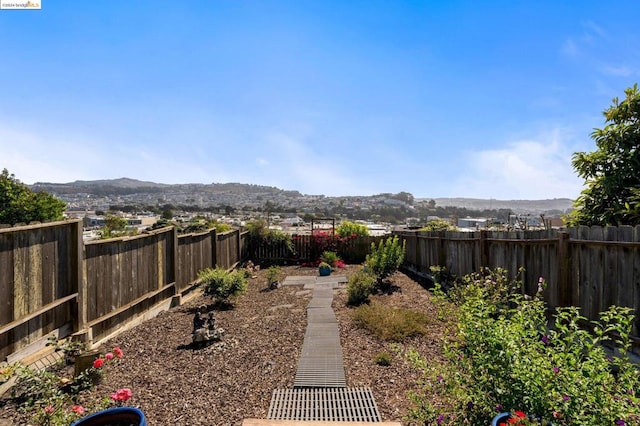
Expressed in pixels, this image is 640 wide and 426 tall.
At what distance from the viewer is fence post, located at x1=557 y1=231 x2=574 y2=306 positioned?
4.27 m

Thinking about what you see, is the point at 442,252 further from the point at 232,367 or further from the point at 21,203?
the point at 21,203

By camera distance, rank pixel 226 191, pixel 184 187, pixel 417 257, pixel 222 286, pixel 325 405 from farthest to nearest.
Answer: pixel 184 187 → pixel 226 191 → pixel 417 257 → pixel 222 286 → pixel 325 405

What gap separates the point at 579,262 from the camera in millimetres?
→ 4156

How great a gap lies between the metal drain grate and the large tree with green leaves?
26358mm

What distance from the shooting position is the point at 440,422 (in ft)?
7.13

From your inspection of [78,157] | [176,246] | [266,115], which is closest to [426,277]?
[176,246]

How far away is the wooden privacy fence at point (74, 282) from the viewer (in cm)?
337

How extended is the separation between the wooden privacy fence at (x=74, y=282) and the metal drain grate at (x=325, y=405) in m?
2.60

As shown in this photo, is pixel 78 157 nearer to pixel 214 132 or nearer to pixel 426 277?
pixel 214 132

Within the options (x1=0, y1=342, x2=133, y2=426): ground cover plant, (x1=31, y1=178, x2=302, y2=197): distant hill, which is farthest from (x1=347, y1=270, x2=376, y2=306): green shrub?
(x1=31, y1=178, x2=302, y2=197): distant hill

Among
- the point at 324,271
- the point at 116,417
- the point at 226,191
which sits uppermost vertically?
the point at 226,191

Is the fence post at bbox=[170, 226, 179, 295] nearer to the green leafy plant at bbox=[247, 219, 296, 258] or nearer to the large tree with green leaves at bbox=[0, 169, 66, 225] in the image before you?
the green leafy plant at bbox=[247, 219, 296, 258]
